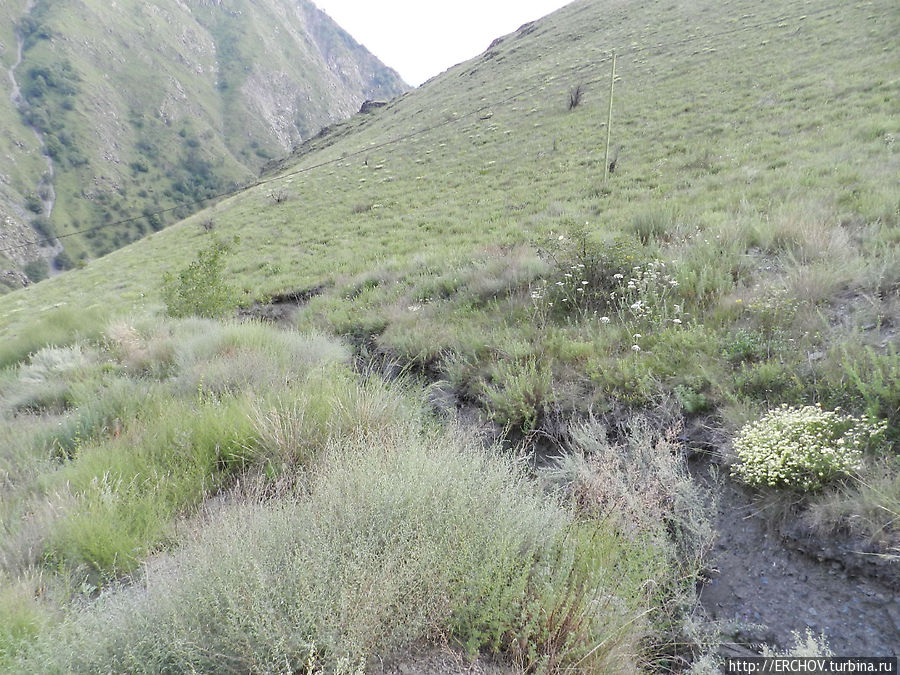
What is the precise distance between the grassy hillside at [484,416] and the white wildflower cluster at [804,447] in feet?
0.15

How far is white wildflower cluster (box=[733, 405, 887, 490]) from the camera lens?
2064 mm

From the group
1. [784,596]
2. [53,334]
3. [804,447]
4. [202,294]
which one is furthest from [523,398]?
[53,334]

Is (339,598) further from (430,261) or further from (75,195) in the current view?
(75,195)

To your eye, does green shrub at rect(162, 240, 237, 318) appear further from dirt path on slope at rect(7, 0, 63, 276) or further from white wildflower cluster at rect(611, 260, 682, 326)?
dirt path on slope at rect(7, 0, 63, 276)

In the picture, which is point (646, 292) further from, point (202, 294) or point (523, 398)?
point (202, 294)

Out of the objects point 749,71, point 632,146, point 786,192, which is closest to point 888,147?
point 786,192

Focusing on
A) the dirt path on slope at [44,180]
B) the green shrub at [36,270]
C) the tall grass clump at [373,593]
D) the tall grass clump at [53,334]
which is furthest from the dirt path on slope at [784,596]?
the dirt path on slope at [44,180]

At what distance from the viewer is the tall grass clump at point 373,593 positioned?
139 cm

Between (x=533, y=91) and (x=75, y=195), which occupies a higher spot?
(x=75, y=195)

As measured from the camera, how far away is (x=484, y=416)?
358 cm

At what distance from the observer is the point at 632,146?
40.4ft

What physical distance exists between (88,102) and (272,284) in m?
138

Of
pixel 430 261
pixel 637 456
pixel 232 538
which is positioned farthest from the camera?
pixel 430 261

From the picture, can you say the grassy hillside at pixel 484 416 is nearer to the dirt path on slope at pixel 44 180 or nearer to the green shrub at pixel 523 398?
the green shrub at pixel 523 398
